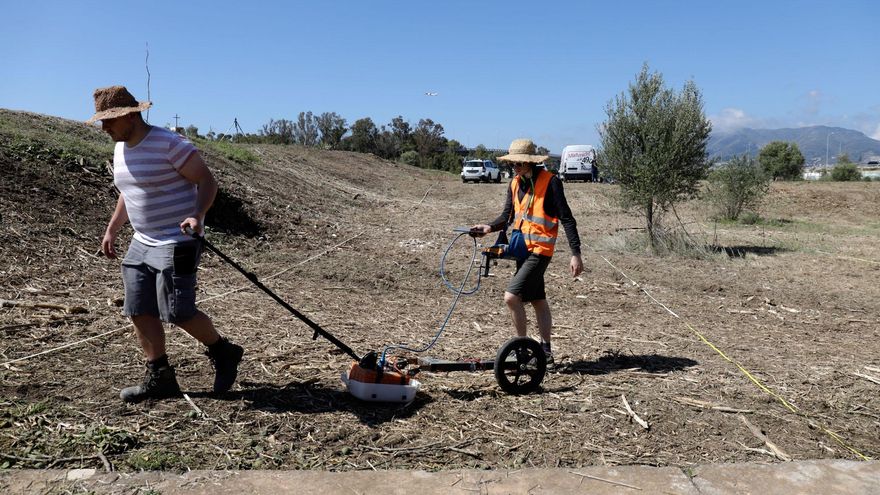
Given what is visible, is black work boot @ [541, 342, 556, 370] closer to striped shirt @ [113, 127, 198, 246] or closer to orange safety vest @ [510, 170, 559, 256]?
orange safety vest @ [510, 170, 559, 256]

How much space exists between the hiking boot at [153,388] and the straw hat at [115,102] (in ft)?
5.07

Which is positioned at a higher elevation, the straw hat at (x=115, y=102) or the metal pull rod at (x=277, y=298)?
the straw hat at (x=115, y=102)

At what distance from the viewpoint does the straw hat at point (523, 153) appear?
521 cm

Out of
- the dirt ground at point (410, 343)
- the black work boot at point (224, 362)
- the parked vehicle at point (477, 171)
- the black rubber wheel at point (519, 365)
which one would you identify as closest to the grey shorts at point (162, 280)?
the black work boot at point (224, 362)

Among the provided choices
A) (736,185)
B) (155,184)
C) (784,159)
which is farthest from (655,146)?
(784,159)

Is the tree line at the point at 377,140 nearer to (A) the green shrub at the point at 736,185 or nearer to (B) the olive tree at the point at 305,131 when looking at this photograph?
(B) the olive tree at the point at 305,131

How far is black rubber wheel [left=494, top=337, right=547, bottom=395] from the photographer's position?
473cm

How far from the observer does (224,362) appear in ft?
14.4

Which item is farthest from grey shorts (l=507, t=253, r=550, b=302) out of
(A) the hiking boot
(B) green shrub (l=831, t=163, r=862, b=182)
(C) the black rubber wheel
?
(B) green shrub (l=831, t=163, r=862, b=182)

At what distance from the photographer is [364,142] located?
62625mm

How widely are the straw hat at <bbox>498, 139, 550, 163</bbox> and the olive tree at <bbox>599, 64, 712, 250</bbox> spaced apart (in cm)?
971

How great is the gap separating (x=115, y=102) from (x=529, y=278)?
2.98m

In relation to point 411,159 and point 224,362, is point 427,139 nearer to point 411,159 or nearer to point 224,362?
point 411,159

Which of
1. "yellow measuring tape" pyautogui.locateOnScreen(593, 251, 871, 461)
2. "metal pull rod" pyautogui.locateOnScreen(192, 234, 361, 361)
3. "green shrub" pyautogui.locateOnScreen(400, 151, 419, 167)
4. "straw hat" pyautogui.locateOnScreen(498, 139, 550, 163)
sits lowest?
"yellow measuring tape" pyautogui.locateOnScreen(593, 251, 871, 461)
